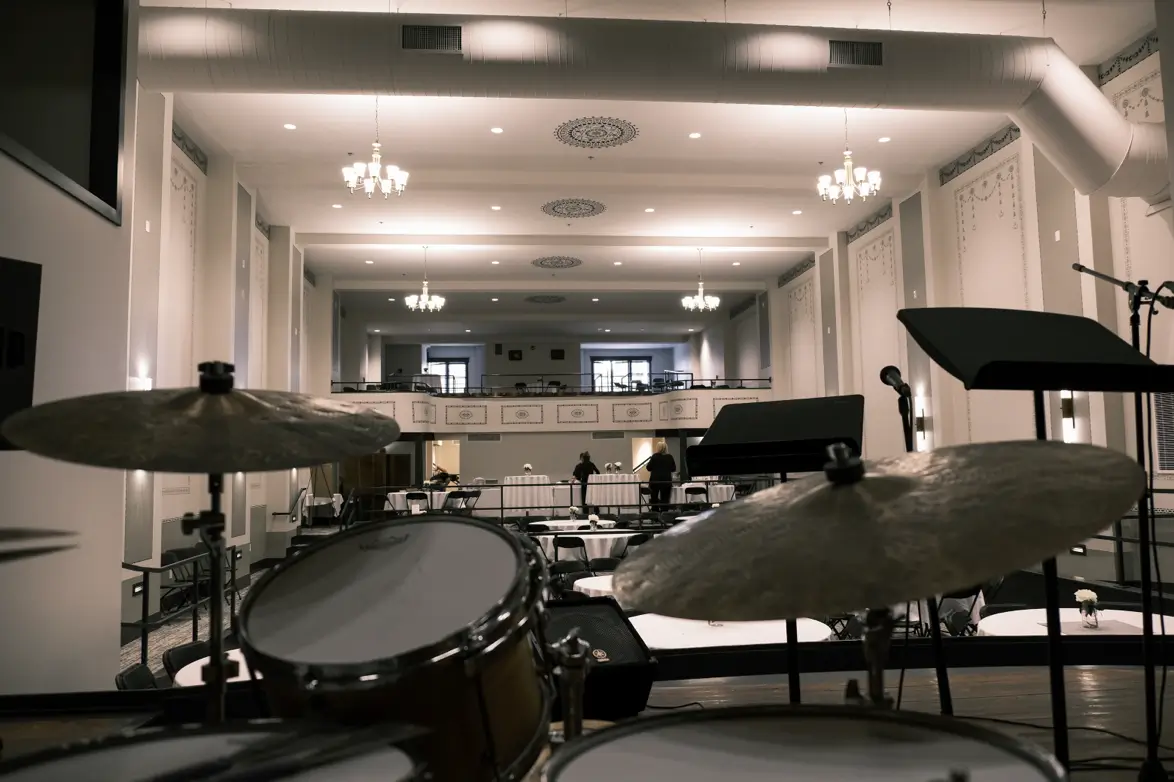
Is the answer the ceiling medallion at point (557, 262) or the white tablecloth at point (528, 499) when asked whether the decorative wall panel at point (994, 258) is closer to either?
the ceiling medallion at point (557, 262)

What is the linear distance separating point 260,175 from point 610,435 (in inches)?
485

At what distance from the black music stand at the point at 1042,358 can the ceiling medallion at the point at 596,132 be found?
326 inches

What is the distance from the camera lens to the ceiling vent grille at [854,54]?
Answer: 670 cm

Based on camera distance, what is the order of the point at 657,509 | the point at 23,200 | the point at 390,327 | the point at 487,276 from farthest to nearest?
the point at 390,327 < the point at 487,276 < the point at 657,509 < the point at 23,200

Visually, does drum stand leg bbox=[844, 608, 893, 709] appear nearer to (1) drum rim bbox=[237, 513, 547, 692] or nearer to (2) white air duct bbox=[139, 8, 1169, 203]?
(1) drum rim bbox=[237, 513, 547, 692]

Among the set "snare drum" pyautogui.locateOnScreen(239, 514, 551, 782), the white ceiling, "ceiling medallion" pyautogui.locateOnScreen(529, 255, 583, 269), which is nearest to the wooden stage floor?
"snare drum" pyautogui.locateOnScreen(239, 514, 551, 782)

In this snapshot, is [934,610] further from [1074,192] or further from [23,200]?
[1074,192]

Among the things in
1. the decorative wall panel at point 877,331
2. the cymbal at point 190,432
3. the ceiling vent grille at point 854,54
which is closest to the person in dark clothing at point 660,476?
the decorative wall panel at point 877,331

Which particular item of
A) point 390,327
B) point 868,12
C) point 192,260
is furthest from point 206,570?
point 390,327

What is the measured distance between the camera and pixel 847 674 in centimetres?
280

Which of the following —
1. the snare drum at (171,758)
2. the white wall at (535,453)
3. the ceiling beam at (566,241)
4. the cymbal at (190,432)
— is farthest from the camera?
the white wall at (535,453)

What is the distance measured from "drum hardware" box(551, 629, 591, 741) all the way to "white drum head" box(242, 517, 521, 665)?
0.64 ft

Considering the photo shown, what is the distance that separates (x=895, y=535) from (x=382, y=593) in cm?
81

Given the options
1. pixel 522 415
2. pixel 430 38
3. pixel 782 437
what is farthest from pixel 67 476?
pixel 522 415
